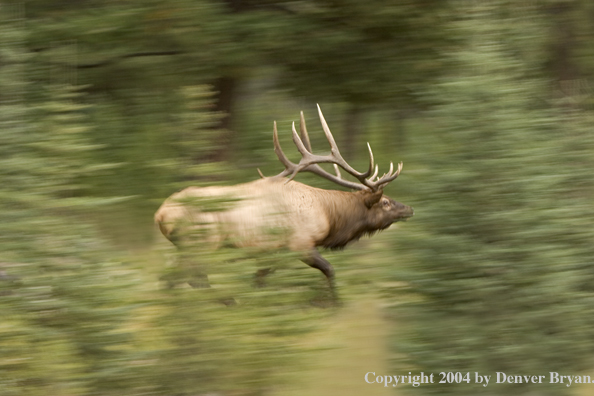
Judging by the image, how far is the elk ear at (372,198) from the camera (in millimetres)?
5098

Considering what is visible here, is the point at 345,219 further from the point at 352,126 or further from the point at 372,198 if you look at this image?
the point at 352,126

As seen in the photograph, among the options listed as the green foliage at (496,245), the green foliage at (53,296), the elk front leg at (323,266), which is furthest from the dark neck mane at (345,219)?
the green foliage at (53,296)

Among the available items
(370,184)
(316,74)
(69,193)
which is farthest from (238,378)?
(316,74)

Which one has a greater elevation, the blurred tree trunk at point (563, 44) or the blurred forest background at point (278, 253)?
the blurred tree trunk at point (563, 44)

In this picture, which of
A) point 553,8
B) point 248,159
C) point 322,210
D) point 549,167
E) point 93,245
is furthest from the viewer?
point 553,8

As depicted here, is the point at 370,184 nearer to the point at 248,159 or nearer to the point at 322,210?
the point at 322,210

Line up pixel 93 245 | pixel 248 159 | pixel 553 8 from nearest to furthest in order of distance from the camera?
pixel 93 245
pixel 248 159
pixel 553 8

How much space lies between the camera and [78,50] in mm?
5793

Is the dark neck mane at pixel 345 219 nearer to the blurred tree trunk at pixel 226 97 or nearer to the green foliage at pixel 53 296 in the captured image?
the blurred tree trunk at pixel 226 97

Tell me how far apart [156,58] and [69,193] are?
2.27m

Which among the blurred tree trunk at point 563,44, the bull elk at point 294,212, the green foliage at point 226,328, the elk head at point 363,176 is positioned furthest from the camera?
the blurred tree trunk at point 563,44

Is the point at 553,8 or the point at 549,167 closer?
the point at 549,167

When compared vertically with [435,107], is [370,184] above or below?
below

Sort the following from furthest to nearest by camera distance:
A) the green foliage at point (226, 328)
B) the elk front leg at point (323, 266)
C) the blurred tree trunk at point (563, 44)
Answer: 1. the blurred tree trunk at point (563, 44)
2. the elk front leg at point (323, 266)
3. the green foliage at point (226, 328)
